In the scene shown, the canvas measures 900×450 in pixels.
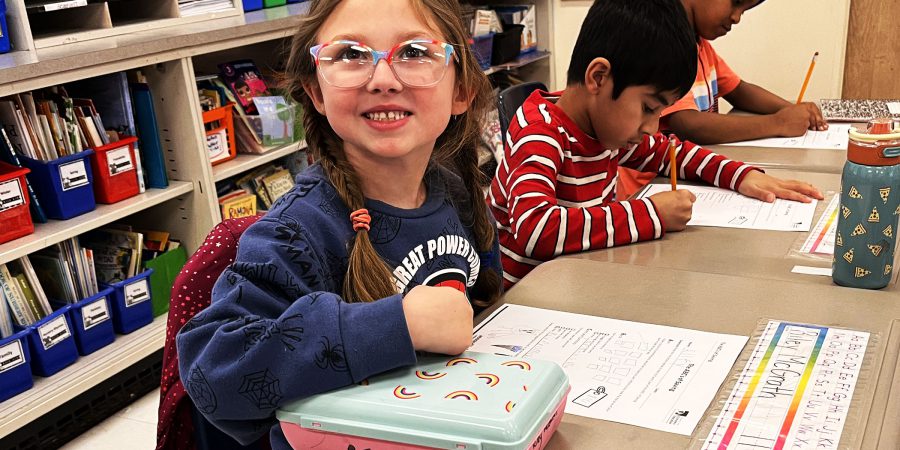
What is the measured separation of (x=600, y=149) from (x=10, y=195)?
4.42 ft

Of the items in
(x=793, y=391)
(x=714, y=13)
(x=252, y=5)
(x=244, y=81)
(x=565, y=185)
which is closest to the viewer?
(x=793, y=391)

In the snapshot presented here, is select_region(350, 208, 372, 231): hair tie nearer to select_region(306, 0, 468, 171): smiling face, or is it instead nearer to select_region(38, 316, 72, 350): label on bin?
select_region(306, 0, 468, 171): smiling face

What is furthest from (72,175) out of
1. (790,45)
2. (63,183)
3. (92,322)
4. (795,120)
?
(790,45)

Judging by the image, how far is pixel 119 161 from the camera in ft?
6.93

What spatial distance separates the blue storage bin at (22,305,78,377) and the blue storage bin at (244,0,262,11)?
124 centimetres

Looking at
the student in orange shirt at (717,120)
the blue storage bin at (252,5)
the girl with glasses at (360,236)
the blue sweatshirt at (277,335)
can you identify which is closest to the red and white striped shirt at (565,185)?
the girl with glasses at (360,236)

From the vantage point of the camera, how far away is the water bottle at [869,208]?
3.12 feet

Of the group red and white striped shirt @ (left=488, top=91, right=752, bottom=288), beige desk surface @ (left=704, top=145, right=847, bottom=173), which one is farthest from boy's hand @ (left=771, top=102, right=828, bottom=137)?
red and white striped shirt @ (left=488, top=91, right=752, bottom=288)

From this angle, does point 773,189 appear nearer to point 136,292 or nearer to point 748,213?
point 748,213

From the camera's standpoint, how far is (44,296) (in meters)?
1.96

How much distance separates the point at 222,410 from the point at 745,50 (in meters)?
3.29

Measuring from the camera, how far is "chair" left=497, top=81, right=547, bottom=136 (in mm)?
1863

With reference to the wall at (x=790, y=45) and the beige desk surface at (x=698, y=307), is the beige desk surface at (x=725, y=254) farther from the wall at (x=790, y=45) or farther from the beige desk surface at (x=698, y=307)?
the wall at (x=790, y=45)

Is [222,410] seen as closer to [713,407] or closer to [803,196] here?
[713,407]
